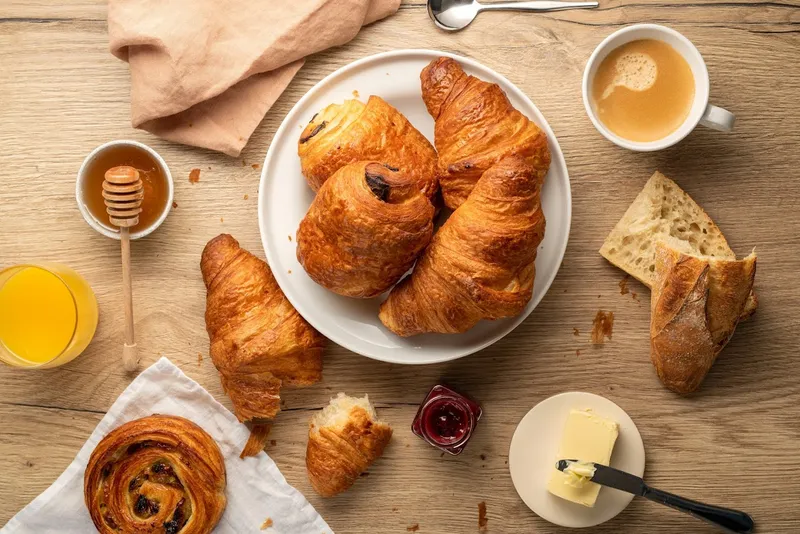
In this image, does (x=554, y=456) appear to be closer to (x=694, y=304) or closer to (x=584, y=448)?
(x=584, y=448)

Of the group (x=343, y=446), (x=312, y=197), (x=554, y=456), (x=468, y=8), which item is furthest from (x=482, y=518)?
(x=468, y=8)

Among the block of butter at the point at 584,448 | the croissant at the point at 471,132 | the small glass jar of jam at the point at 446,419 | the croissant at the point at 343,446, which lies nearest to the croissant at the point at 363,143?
the croissant at the point at 471,132

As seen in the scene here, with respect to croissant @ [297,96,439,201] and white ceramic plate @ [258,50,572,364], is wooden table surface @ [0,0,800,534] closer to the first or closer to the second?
white ceramic plate @ [258,50,572,364]

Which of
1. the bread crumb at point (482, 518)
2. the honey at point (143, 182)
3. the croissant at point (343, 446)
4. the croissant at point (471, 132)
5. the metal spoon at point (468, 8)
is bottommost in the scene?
the bread crumb at point (482, 518)

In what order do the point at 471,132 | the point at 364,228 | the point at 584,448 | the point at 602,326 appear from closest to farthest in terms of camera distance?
1. the point at 364,228
2. the point at 471,132
3. the point at 584,448
4. the point at 602,326

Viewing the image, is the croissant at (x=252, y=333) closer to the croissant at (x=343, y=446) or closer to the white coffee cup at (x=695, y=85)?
the croissant at (x=343, y=446)

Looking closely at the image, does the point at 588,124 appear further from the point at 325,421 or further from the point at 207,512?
the point at 207,512

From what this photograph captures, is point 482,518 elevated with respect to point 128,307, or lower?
lower
